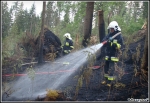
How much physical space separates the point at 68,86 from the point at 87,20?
4572 millimetres

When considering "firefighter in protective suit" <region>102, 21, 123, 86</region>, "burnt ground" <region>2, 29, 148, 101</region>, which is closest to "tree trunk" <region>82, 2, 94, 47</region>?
"firefighter in protective suit" <region>102, 21, 123, 86</region>

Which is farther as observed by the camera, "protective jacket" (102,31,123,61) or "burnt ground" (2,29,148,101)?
"protective jacket" (102,31,123,61)

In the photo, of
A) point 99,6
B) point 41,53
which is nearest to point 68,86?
point 41,53

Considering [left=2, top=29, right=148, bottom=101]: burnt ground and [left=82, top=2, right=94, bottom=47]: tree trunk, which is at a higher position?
[left=82, top=2, right=94, bottom=47]: tree trunk

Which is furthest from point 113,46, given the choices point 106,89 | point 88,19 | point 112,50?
point 88,19

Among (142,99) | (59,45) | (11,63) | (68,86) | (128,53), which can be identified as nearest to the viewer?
(142,99)

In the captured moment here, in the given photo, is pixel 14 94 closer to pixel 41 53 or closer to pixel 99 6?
pixel 41 53

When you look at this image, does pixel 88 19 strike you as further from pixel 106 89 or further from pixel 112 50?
pixel 106 89

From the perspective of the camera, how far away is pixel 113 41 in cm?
536

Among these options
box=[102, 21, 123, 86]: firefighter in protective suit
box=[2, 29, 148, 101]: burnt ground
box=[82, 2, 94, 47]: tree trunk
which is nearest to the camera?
box=[2, 29, 148, 101]: burnt ground

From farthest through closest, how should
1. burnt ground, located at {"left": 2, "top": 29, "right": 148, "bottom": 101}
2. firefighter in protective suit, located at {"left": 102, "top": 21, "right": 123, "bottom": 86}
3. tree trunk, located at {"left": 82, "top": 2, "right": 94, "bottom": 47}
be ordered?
tree trunk, located at {"left": 82, "top": 2, "right": 94, "bottom": 47}
firefighter in protective suit, located at {"left": 102, "top": 21, "right": 123, "bottom": 86}
burnt ground, located at {"left": 2, "top": 29, "right": 148, "bottom": 101}

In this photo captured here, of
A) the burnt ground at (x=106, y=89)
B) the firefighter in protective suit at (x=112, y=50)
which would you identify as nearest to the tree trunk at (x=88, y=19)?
the firefighter in protective suit at (x=112, y=50)

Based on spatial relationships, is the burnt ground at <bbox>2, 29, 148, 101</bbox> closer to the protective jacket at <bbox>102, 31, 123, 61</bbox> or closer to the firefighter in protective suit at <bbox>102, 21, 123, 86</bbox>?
the firefighter in protective suit at <bbox>102, 21, 123, 86</bbox>

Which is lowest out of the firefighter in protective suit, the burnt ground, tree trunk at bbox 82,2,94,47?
the burnt ground
